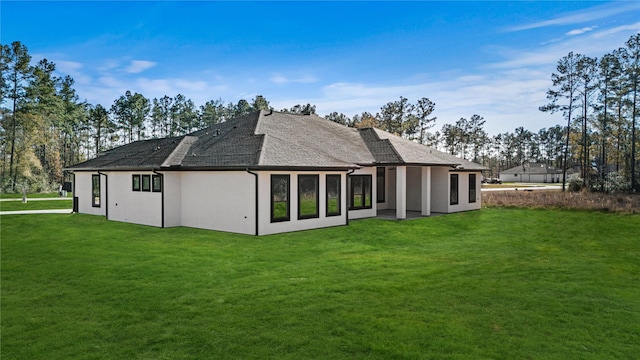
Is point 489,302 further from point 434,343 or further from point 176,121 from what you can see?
point 176,121

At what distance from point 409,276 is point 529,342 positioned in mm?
3106

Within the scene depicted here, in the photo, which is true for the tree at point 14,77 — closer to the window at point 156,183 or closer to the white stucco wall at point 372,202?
the window at point 156,183

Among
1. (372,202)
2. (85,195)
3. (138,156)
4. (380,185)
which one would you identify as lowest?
(372,202)

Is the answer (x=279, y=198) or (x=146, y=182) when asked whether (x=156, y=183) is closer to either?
(x=146, y=182)

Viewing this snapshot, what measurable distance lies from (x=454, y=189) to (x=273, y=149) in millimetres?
10714

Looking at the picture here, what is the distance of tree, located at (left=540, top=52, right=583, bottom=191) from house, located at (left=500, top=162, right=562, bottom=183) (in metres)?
48.1

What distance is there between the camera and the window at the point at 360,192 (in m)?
17.4

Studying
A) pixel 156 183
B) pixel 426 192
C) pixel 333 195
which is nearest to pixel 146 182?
pixel 156 183

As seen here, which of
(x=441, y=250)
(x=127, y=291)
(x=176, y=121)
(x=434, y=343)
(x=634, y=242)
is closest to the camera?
(x=434, y=343)

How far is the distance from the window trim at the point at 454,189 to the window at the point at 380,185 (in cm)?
330

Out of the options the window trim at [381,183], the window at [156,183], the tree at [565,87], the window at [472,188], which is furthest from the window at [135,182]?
the tree at [565,87]

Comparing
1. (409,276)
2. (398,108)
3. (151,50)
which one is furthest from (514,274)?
(398,108)

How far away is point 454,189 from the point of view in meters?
20.6

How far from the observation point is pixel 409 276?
7.77m
